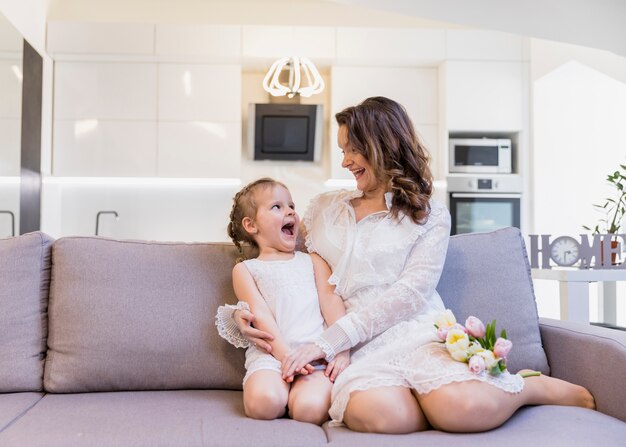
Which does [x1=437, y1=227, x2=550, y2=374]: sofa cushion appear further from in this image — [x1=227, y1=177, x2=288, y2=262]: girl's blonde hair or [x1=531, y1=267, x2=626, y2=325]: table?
[x1=531, y1=267, x2=626, y2=325]: table

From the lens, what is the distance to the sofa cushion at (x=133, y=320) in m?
1.82

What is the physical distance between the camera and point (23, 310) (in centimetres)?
184

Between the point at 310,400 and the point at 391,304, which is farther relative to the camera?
the point at 391,304

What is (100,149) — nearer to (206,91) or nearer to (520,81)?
(206,91)

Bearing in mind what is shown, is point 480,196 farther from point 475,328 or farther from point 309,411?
point 309,411

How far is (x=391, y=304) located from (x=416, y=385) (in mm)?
275

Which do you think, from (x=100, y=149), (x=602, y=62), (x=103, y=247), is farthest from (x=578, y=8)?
(x=100, y=149)

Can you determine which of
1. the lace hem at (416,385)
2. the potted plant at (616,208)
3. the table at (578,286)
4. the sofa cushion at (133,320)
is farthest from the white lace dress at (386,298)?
the potted plant at (616,208)

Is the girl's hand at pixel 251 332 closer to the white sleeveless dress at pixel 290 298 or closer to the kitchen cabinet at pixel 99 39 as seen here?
the white sleeveless dress at pixel 290 298

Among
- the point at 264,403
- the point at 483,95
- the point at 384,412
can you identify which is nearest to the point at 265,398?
the point at 264,403

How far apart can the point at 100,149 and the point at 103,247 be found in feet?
9.40

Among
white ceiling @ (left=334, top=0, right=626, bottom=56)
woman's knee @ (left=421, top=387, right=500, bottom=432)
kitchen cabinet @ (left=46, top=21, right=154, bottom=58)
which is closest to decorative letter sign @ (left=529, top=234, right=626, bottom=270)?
white ceiling @ (left=334, top=0, right=626, bottom=56)

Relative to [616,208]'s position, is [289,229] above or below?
below

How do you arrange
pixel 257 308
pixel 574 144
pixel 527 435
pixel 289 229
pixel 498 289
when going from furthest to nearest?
pixel 574 144 → pixel 289 229 → pixel 498 289 → pixel 257 308 → pixel 527 435
